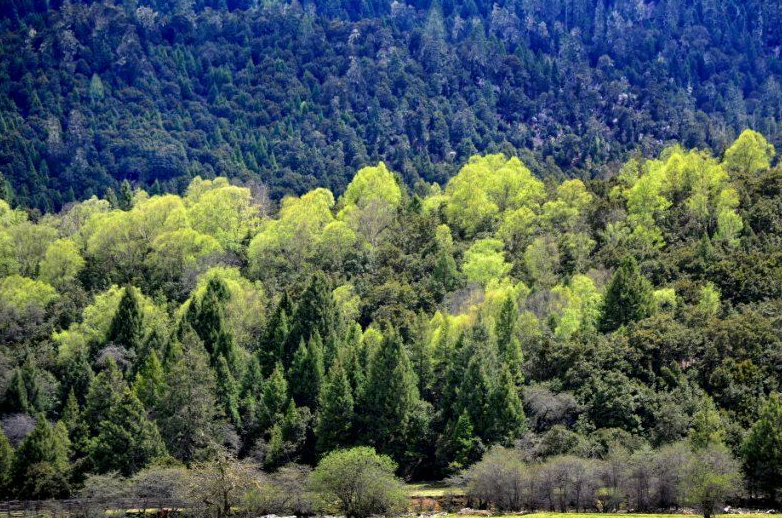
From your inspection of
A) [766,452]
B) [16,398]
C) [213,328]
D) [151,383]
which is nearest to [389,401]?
[151,383]

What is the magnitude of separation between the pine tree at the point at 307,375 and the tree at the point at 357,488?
1724 centimetres

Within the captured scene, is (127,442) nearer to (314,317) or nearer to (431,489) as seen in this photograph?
(431,489)

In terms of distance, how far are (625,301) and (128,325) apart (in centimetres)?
4051

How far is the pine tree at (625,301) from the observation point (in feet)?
320

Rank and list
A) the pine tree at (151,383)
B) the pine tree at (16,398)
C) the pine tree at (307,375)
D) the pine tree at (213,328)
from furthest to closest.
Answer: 1. the pine tree at (213,328)
2. the pine tree at (307,375)
3. the pine tree at (16,398)
4. the pine tree at (151,383)

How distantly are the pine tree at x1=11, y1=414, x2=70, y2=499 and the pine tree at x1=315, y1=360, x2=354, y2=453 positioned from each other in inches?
710

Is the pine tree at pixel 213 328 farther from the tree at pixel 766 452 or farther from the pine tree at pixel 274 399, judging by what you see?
the tree at pixel 766 452

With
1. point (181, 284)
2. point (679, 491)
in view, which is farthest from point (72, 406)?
point (679, 491)

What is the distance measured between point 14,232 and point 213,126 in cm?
7582

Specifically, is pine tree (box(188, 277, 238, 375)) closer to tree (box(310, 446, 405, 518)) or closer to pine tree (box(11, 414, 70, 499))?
pine tree (box(11, 414, 70, 499))

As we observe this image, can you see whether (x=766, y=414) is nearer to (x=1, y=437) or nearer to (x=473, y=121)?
(x=1, y=437)

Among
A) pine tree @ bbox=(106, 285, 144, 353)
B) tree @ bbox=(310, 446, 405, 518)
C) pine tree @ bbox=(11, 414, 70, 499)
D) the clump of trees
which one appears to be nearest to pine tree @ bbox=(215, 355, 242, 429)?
pine tree @ bbox=(106, 285, 144, 353)

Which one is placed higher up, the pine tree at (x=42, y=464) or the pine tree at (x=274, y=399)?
the pine tree at (x=274, y=399)

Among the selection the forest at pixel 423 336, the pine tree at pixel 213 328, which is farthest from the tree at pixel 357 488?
the pine tree at pixel 213 328
